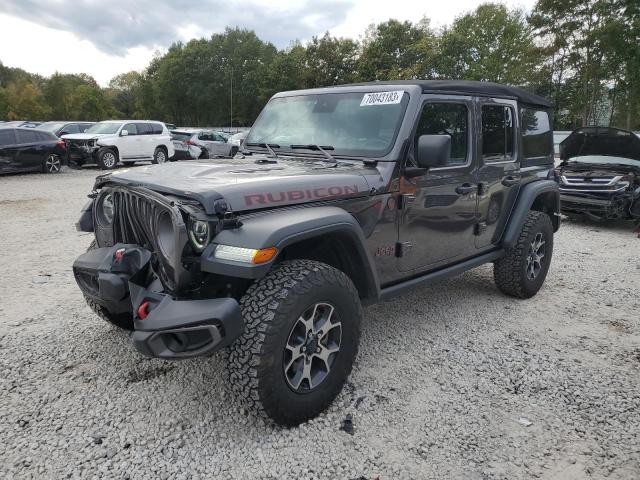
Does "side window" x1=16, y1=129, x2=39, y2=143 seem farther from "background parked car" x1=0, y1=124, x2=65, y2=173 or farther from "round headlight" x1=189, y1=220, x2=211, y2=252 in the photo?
"round headlight" x1=189, y1=220, x2=211, y2=252

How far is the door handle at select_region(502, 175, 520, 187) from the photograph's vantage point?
4.28m

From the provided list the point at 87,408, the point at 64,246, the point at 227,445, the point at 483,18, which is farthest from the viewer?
the point at 483,18

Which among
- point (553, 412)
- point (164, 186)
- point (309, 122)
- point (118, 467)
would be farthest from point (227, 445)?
point (309, 122)

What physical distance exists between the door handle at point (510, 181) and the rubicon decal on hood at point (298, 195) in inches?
76.6

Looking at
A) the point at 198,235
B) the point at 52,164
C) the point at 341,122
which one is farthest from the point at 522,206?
the point at 52,164

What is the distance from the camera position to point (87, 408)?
9.17 ft

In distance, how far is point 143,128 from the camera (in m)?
17.1

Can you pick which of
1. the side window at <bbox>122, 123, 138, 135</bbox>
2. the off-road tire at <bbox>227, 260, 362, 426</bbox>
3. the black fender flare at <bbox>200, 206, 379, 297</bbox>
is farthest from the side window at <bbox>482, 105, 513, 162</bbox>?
the side window at <bbox>122, 123, 138, 135</bbox>

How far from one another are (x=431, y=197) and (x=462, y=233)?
1.97ft

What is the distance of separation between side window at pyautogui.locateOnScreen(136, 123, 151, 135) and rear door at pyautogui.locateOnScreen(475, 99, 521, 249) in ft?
49.8

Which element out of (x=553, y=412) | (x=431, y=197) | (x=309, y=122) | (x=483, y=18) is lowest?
(x=553, y=412)

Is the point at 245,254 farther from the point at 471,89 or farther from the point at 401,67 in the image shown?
the point at 401,67

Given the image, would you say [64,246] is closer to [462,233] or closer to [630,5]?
[462,233]

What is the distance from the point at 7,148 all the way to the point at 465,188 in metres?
13.8
